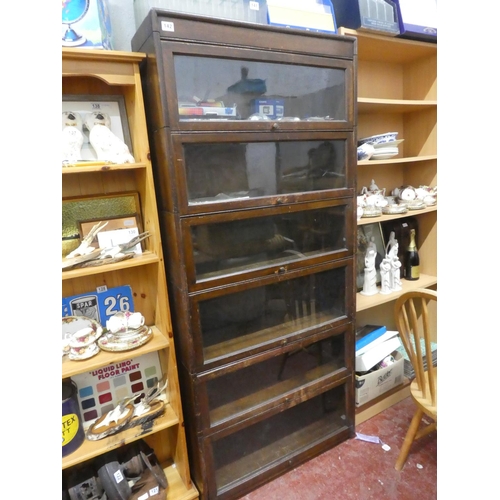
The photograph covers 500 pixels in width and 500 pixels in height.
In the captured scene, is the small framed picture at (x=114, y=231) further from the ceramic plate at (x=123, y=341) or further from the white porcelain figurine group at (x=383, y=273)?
the white porcelain figurine group at (x=383, y=273)

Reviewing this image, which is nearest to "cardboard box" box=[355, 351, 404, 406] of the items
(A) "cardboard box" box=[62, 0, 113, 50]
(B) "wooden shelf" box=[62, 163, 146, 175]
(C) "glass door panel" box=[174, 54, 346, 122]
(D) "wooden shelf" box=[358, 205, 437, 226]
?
(D) "wooden shelf" box=[358, 205, 437, 226]

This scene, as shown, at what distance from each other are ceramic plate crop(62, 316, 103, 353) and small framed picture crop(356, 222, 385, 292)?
1325mm

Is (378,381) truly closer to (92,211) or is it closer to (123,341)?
(123,341)

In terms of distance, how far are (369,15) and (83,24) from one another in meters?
1.12

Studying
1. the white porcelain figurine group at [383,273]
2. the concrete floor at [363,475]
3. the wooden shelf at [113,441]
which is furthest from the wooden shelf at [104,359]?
the white porcelain figurine group at [383,273]

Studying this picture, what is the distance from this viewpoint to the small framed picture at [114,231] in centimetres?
126

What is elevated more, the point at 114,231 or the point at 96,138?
the point at 96,138

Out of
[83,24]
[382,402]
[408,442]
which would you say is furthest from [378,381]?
[83,24]

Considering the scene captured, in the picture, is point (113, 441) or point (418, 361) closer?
point (113, 441)

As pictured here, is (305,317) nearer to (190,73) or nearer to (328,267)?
(328,267)

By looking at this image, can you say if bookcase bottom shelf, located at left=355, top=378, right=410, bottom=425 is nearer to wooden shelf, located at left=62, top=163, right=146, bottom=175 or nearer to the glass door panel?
the glass door panel

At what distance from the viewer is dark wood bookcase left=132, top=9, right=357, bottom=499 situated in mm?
1143

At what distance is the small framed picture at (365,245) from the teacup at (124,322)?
118cm

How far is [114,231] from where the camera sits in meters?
1.29
